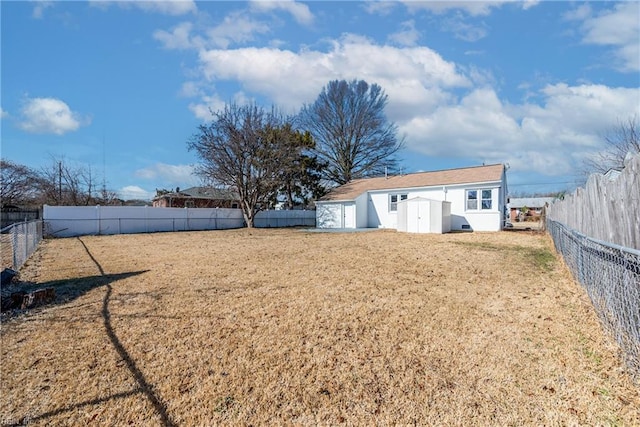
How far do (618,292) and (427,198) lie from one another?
50.1 feet

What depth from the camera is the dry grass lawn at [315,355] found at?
2.50 m

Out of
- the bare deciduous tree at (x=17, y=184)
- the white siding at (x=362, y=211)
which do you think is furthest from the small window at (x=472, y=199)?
the bare deciduous tree at (x=17, y=184)

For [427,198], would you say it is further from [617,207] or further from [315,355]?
[315,355]

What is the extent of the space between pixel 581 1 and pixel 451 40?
3.30 metres

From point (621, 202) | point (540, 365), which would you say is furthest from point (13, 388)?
point (621, 202)

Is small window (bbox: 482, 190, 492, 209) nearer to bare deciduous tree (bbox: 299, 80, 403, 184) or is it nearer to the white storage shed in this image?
the white storage shed

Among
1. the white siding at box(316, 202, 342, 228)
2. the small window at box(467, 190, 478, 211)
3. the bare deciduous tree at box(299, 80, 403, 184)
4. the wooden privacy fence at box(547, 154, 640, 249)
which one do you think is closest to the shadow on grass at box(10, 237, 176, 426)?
the wooden privacy fence at box(547, 154, 640, 249)

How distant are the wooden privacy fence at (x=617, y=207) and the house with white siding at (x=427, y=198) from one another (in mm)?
12022

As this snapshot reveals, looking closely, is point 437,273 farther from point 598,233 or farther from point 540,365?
point 540,365

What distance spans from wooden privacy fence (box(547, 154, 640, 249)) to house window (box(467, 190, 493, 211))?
493 inches

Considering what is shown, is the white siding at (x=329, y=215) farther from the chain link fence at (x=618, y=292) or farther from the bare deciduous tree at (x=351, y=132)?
the chain link fence at (x=618, y=292)

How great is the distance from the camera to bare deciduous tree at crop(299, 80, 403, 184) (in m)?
30.7

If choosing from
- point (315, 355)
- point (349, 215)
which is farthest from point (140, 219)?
point (315, 355)

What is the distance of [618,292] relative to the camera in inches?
136
